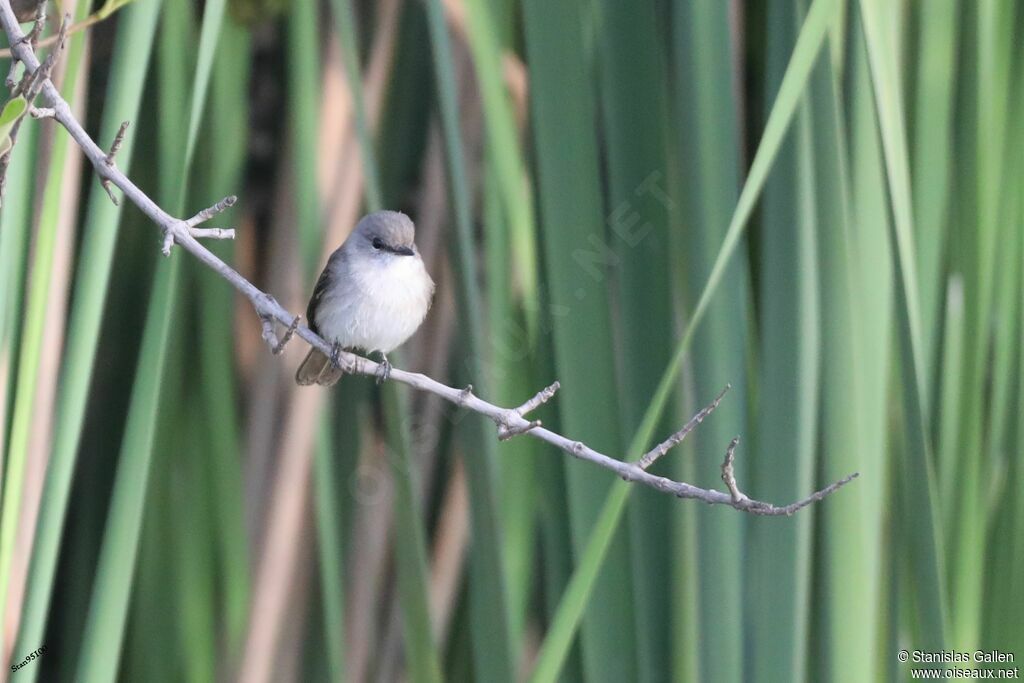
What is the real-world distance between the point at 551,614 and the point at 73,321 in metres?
0.56

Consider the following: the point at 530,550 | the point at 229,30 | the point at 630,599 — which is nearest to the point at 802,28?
the point at 630,599

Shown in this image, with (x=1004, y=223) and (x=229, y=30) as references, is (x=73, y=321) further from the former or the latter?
(x=1004, y=223)

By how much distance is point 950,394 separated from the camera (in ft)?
3.81

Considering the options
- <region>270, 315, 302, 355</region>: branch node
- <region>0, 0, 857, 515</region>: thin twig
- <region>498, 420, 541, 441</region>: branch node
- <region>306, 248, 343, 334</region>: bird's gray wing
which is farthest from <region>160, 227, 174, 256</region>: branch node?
<region>306, 248, 343, 334</region>: bird's gray wing

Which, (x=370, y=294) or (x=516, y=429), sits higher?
(x=370, y=294)

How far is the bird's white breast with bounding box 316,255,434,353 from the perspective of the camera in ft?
5.00

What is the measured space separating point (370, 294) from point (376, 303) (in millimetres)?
37

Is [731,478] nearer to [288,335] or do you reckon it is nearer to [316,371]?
[288,335]

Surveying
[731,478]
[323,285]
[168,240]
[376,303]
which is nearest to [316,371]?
[376,303]

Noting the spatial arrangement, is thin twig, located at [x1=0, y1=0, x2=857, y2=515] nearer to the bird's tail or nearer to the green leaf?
the green leaf

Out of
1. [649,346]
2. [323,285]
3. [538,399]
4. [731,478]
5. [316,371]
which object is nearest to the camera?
[731,478]

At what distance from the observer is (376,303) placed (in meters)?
1.58

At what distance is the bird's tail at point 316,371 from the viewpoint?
142 cm

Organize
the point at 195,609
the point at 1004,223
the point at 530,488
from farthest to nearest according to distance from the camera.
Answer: the point at 195,609 < the point at 530,488 < the point at 1004,223
